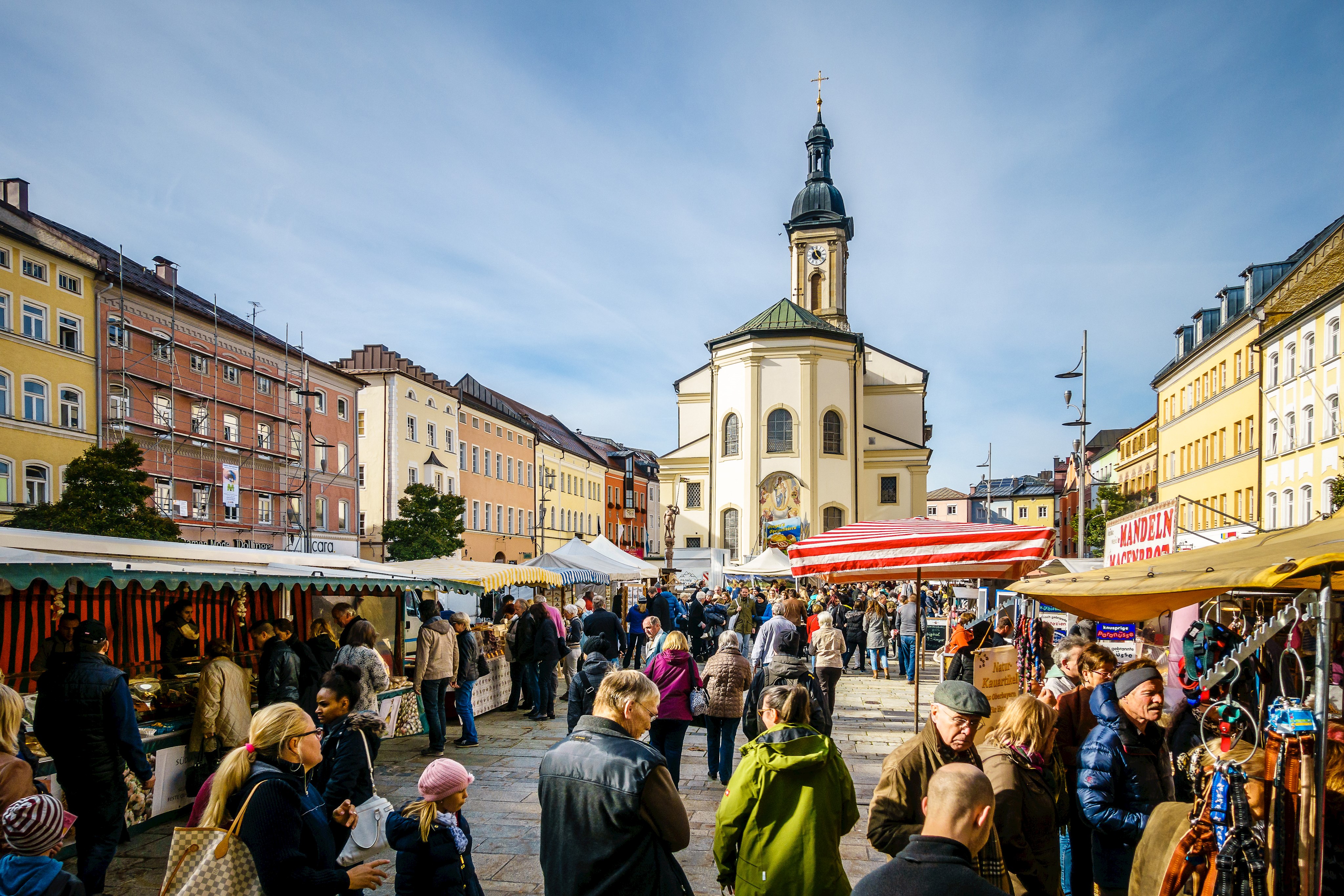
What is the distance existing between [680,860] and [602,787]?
3.50 meters

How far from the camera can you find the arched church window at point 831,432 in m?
50.7

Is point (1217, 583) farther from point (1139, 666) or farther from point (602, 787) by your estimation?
point (602, 787)

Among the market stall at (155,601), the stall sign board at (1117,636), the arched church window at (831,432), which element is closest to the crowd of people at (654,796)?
the market stall at (155,601)

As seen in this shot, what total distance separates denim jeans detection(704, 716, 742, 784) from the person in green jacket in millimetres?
4381

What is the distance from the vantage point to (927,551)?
7.50 m

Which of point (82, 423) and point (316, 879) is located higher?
point (82, 423)

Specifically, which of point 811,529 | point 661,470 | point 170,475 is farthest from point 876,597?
point 661,470

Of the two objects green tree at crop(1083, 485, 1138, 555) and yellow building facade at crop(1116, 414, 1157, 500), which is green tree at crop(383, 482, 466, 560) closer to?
green tree at crop(1083, 485, 1138, 555)

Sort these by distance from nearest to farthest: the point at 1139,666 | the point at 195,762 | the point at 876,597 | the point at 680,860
Answer: the point at 1139,666 → the point at 680,860 → the point at 195,762 → the point at 876,597

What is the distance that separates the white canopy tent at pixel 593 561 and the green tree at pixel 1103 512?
39.6 m

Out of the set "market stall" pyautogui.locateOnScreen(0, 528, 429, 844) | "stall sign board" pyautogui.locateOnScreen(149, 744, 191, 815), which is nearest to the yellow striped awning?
"market stall" pyautogui.locateOnScreen(0, 528, 429, 844)

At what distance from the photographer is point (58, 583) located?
601 cm

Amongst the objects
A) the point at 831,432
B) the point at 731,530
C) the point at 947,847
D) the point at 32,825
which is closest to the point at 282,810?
the point at 32,825

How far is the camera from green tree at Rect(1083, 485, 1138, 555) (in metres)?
54.9
